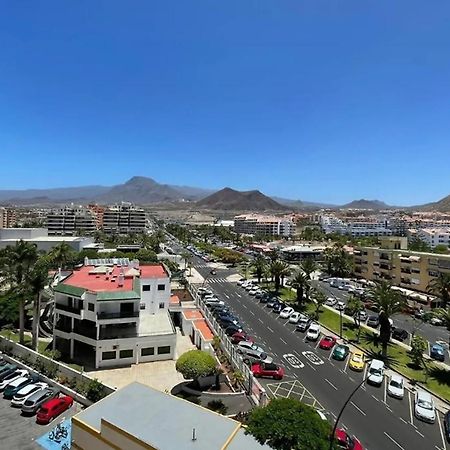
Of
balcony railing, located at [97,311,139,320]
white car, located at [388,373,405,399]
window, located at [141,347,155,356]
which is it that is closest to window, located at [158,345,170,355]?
window, located at [141,347,155,356]

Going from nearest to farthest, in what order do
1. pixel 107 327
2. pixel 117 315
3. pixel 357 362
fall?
Answer: pixel 117 315
pixel 107 327
pixel 357 362

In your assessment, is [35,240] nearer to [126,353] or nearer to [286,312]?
[286,312]

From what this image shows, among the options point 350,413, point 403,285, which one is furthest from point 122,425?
point 403,285

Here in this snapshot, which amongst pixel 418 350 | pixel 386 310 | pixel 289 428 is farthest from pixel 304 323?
pixel 289 428

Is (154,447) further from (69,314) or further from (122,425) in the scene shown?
(69,314)

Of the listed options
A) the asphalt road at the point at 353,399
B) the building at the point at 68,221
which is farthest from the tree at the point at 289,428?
the building at the point at 68,221

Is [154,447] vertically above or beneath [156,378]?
above

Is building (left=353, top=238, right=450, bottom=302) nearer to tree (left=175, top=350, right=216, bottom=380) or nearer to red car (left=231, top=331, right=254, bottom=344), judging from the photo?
red car (left=231, top=331, right=254, bottom=344)
